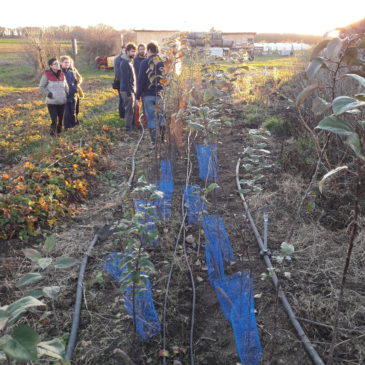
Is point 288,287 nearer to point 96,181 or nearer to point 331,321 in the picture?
point 331,321

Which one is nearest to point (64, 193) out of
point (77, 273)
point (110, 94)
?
point (77, 273)

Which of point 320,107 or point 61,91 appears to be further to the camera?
point 61,91

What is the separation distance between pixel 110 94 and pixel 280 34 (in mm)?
49643

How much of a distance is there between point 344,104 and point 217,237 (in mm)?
2255

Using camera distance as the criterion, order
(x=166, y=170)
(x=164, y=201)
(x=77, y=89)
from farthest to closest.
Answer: (x=77, y=89)
(x=166, y=170)
(x=164, y=201)

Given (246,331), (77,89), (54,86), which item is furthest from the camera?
(77,89)

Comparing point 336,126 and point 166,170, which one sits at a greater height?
point 336,126

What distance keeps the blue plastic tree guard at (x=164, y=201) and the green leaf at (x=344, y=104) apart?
102 inches

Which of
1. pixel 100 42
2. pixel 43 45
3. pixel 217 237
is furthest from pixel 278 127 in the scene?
pixel 100 42

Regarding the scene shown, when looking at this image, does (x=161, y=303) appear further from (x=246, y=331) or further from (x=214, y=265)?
(x=246, y=331)

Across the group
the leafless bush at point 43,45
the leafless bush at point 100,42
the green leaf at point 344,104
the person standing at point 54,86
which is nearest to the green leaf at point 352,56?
the green leaf at point 344,104

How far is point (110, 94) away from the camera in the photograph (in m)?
11.4

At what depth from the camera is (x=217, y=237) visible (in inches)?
122

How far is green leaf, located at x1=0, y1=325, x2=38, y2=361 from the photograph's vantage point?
88cm
